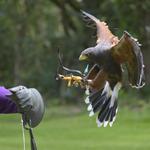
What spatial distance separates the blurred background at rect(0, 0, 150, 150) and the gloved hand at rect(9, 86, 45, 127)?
7174 mm

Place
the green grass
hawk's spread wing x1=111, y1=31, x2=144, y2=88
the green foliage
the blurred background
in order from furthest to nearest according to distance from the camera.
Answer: the green foliage, the blurred background, the green grass, hawk's spread wing x1=111, y1=31, x2=144, y2=88

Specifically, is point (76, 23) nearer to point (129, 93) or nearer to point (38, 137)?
point (129, 93)

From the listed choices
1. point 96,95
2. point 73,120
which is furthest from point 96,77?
point 73,120

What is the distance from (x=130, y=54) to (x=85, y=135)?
10.3 metres

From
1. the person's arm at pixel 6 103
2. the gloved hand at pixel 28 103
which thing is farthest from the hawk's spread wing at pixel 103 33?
the person's arm at pixel 6 103

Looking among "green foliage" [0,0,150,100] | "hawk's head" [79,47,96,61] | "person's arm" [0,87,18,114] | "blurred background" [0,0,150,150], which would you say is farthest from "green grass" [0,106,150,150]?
"green foliage" [0,0,150,100]

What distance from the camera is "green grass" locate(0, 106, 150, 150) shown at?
11.4m

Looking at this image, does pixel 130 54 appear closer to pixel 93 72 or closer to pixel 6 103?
pixel 93 72

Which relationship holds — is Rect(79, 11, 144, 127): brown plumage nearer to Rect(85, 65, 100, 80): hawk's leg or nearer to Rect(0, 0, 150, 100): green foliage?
Rect(85, 65, 100, 80): hawk's leg

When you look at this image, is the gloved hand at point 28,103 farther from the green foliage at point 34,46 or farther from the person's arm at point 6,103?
the green foliage at point 34,46

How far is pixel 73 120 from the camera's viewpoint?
17.8 m

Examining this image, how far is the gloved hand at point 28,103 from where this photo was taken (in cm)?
376

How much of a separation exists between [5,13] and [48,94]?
3892 millimetres

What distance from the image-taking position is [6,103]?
3.95 metres
